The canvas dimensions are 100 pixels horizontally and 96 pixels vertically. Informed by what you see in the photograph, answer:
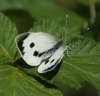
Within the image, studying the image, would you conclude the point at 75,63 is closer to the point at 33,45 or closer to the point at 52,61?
the point at 52,61

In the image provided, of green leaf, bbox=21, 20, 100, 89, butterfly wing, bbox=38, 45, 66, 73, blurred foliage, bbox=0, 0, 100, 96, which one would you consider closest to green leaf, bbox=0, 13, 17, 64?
green leaf, bbox=21, 20, 100, 89

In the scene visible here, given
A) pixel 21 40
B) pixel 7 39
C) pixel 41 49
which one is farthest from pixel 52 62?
pixel 7 39

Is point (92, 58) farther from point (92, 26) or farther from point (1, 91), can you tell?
point (92, 26)

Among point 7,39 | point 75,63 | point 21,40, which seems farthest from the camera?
point 7,39

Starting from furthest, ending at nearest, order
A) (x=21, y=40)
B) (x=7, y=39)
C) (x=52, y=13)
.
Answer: (x=52, y=13), (x=7, y=39), (x=21, y=40)

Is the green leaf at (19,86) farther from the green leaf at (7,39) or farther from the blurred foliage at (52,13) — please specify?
the blurred foliage at (52,13)

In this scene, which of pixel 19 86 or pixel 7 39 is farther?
pixel 7 39

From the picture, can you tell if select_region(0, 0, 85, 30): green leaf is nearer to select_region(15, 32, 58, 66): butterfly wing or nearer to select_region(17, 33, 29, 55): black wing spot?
select_region(15, 32, 58, 66): butterfly wing
